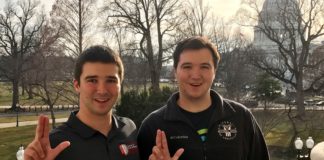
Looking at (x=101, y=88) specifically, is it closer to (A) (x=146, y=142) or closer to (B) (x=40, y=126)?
(B) (x=40, y=126)

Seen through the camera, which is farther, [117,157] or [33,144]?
[117,157]

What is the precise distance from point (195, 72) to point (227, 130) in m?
0.57

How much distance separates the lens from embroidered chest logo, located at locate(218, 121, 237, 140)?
11.1 feet

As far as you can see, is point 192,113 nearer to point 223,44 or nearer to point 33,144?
point 33,144

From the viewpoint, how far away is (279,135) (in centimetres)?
2331

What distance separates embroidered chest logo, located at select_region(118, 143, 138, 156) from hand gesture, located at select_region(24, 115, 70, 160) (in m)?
0.47

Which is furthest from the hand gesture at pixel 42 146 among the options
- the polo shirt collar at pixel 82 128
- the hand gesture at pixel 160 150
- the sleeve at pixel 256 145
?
the sleeve at pixel 256 145

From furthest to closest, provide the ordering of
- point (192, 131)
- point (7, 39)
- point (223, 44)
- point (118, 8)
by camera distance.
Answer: point (7, 39) → point (223, 44) → point (118, 8) → point (192, 131)

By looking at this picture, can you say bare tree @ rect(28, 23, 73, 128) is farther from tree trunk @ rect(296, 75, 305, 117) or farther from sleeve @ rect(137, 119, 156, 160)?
sleeve @ rect(137, 119, 156, 160)

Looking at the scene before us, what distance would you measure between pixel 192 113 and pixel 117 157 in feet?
2.74

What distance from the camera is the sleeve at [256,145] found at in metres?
3.63

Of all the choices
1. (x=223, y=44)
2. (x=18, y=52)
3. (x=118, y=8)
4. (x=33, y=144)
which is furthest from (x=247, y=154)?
(x=18, y=52)

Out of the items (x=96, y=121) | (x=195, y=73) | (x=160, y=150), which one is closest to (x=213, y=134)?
(x=195, y=73)

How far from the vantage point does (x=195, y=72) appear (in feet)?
11.0
